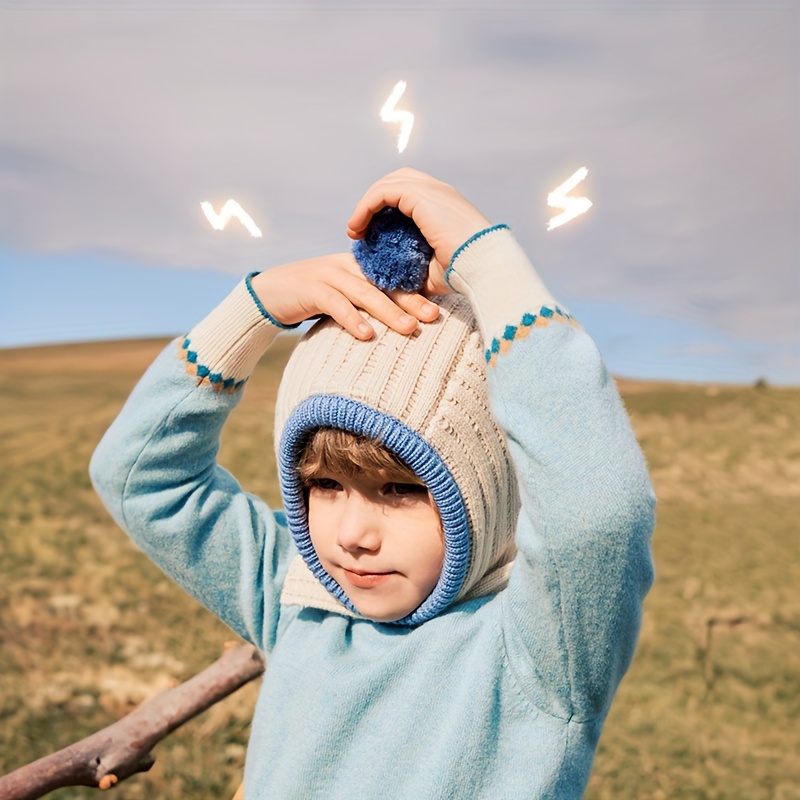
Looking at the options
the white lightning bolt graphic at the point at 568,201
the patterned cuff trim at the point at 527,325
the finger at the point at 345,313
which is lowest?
the finger at the point at 345,313

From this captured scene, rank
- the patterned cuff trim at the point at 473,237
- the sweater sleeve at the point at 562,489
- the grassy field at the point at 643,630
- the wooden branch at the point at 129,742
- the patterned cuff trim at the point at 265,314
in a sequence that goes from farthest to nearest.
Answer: the grassy field at the point at 643,630
the wooden branch at the point at 129,742
the patterned cuff trim at the point at 265,314
the patterned cuff trim at the point at 473,237
the sweater sleeve at the point at 562,489

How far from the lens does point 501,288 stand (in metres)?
1.14

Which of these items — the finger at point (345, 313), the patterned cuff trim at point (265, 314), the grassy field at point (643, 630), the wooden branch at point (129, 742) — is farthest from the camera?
the grassy field at point (643, 630)

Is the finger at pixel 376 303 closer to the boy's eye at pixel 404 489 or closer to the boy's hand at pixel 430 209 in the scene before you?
the boy's hand at pixel 430 209

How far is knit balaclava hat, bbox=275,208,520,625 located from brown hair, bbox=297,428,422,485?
0.01 meters

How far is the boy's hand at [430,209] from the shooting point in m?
1.20

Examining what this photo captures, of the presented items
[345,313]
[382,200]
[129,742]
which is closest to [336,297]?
[345,313]

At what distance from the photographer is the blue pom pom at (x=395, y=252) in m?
1.25

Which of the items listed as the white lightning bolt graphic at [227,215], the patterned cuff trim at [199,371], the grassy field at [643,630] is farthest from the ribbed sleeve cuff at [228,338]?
the grassy field at [643,630]

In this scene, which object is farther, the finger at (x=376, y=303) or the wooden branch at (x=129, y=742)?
the wooden branch at (x=129, y=742)

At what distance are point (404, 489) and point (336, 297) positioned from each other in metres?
0.31

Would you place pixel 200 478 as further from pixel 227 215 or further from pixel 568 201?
pixel 568 201

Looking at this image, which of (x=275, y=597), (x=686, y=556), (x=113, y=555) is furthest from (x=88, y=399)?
(x=275, y=597)

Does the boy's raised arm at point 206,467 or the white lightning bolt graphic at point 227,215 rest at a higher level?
the white lightning bolt graphic at point 227,215
